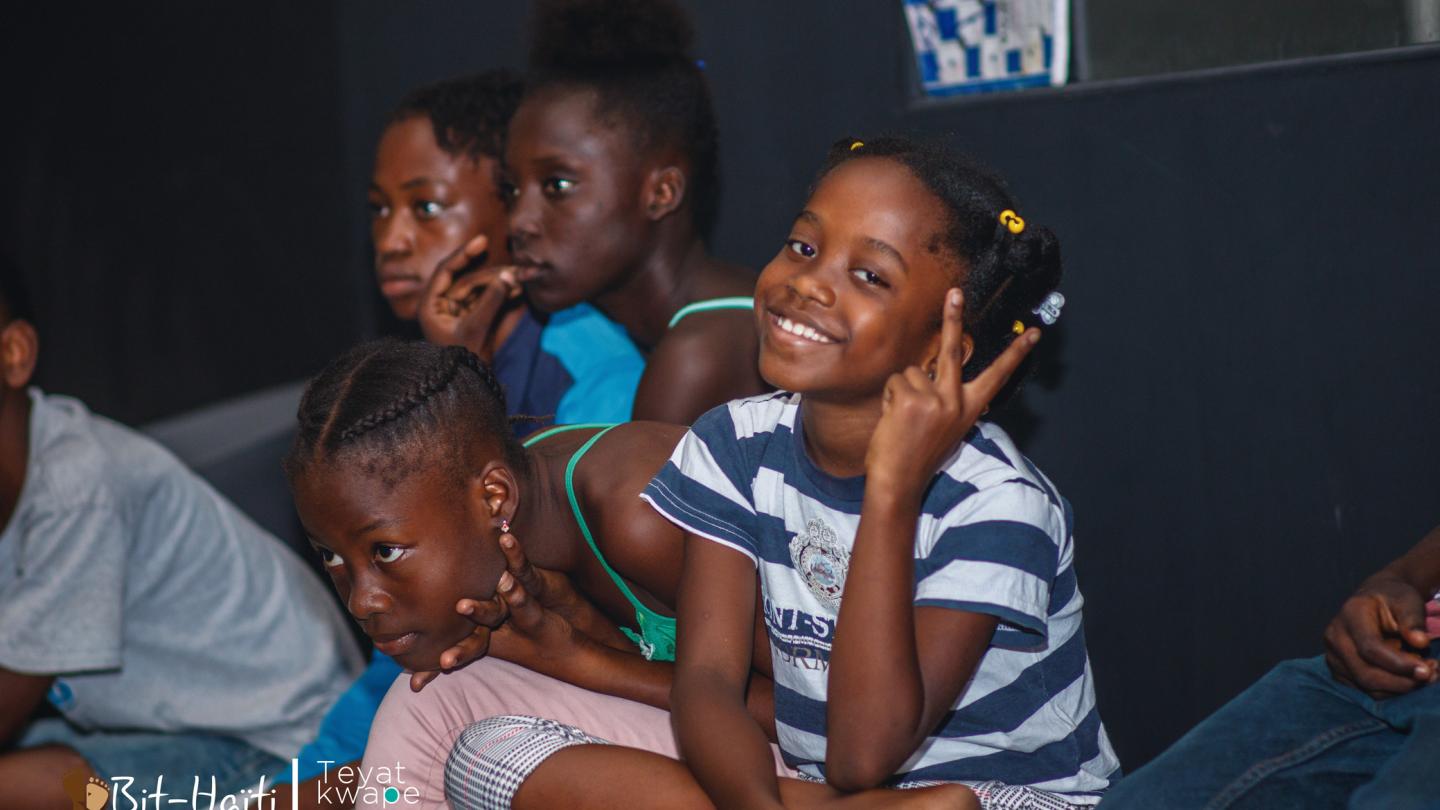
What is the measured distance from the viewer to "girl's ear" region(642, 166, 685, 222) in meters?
2.34

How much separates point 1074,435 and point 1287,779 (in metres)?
0.71

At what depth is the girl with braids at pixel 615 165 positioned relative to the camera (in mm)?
2312

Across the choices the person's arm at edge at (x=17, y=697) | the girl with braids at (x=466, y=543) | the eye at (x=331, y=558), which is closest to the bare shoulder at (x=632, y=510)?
the girl with braids at (x=466, y=543)

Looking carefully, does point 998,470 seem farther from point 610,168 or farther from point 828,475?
point 610,168

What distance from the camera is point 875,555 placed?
1364 mm

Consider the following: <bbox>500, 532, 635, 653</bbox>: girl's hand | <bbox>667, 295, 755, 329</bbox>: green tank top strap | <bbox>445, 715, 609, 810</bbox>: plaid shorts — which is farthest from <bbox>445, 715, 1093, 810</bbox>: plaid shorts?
<bbox>667, 295, 755, 329</bbox>: green tank top strap

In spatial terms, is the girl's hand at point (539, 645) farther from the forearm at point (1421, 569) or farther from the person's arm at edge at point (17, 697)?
the forearm at point (1421, 569)

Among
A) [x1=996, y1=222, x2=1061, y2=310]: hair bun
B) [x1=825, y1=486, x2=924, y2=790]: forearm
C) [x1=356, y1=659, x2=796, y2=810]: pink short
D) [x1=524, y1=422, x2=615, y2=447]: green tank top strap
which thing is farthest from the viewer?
[x1=524, y1=422, x2=615, y2=447]: green tank top strap

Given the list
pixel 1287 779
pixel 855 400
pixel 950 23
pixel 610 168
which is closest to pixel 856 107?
pixel 950 23

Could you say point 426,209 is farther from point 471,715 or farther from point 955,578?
point 955,578

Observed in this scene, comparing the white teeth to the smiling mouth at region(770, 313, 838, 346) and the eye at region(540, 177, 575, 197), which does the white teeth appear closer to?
the smiling mouth at region(770, 313, 838, 346)

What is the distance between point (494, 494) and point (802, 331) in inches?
18.6

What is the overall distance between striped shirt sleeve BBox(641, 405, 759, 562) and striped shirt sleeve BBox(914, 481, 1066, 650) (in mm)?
240

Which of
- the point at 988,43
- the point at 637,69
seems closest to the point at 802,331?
the point at 988,43
